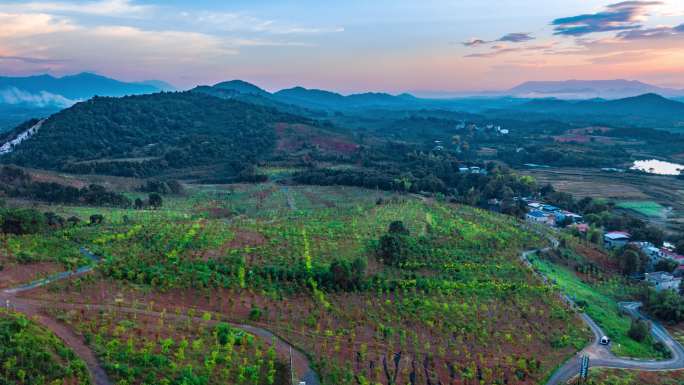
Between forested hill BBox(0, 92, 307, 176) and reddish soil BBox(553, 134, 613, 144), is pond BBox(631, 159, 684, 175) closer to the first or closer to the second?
reddish soil BBox(553, 134, 613, 144)

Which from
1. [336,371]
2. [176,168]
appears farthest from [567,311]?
[176,168]

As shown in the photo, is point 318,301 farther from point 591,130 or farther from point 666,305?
point 591,130

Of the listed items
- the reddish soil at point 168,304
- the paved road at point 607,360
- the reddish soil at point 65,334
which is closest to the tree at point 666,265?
the paved road at point 607,360

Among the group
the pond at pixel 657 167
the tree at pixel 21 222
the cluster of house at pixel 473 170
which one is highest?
the tree at pixel 21 222

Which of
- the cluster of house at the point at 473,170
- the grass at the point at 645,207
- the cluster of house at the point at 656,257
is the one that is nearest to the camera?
the cluster of house at the point at 656,257

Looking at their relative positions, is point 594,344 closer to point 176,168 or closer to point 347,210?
point 347,210

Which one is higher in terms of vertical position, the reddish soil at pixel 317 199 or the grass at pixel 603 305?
the reddish soil at pixel 317 199

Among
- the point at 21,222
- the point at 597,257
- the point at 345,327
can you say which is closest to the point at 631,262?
the point at 597,257

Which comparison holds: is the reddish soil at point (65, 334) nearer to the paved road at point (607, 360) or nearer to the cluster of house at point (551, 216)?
the paved road at point (607, 360)
